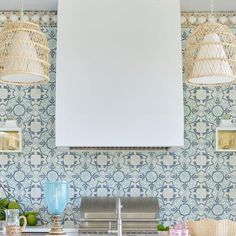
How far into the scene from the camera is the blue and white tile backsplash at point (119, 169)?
4984 mm

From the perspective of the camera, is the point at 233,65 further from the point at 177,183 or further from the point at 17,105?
the point at 17,105

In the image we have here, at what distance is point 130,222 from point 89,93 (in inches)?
45.6

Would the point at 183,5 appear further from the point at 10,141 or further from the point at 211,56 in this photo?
the point at 10,141

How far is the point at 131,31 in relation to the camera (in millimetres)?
4648

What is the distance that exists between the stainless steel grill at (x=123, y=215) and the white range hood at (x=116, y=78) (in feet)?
1.93

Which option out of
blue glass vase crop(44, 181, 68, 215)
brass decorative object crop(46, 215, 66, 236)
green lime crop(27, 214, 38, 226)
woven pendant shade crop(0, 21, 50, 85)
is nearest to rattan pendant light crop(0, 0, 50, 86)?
woven pendant shade crop(0, 21, 50, 85)

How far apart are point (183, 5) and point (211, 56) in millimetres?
1755

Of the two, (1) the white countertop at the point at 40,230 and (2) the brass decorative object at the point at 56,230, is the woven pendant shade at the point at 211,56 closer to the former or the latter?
(2) the brass decorative object at the point at 56,230

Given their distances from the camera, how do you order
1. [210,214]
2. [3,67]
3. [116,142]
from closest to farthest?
[3,67]
[116,142]
[210,214]

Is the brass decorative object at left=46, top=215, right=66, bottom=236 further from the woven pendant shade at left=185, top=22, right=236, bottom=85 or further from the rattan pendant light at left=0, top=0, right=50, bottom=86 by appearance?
the woven pendant shade at left=185, top=22, right=236, bottom=85

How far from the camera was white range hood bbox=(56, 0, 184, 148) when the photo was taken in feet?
15.0

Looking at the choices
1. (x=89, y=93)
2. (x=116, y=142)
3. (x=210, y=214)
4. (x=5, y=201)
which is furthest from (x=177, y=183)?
(x=5, y=201)

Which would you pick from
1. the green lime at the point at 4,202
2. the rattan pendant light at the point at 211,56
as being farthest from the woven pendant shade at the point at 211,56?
the green lime at the point at 4,202

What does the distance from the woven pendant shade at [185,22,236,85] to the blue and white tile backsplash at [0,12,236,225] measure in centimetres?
151
